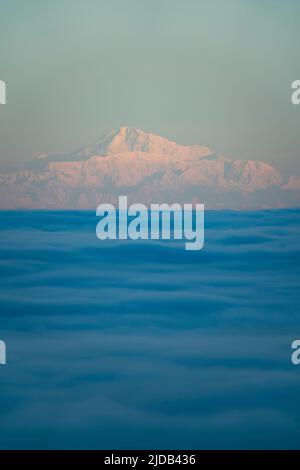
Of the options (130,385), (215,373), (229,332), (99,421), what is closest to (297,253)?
(229,332)

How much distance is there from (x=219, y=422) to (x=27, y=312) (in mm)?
2294

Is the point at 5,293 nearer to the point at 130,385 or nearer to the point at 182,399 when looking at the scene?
the point at 130,385

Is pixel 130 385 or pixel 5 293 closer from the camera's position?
pixel 130 385

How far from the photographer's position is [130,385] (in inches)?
156

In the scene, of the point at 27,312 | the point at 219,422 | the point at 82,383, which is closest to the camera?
the point at 219,422

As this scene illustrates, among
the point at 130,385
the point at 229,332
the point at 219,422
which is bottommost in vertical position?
the point at 219,422

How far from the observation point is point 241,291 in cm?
568

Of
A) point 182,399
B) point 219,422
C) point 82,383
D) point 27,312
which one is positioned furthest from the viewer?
point 27,312

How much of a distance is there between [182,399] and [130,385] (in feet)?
1.21

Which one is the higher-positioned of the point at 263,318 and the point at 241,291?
the point at 241,291
